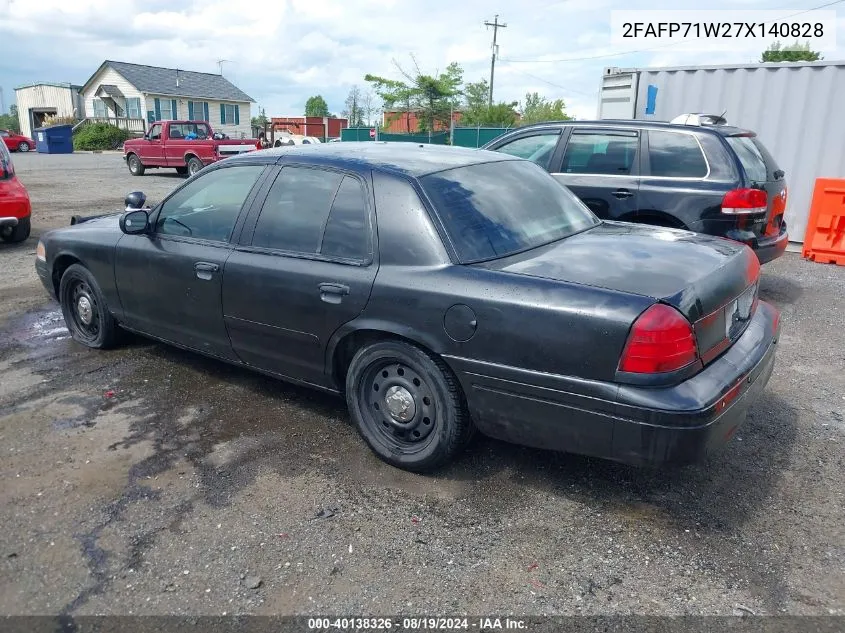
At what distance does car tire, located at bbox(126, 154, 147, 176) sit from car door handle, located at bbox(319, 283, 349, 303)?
2098cm

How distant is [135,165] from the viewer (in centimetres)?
2230

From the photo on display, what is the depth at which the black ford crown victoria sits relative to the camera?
8.98 feet

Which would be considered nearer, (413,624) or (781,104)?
(413,624)

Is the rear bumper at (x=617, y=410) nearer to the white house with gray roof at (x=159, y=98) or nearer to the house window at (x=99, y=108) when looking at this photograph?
the white house with gray roof at (x=159, y=98)

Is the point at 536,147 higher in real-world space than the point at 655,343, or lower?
higher

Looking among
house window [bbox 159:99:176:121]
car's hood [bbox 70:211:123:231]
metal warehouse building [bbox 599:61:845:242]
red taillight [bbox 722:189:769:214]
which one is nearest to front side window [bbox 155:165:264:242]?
car's hood [bbox 70:211:123:231]

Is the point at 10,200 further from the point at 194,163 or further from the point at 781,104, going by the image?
the point at 194,163

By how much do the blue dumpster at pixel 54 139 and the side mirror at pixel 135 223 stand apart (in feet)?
127

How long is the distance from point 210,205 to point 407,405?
1.96m

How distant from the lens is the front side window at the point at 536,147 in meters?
6.96

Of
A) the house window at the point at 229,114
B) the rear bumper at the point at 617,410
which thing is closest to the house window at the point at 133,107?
the house window at the point at 229,114

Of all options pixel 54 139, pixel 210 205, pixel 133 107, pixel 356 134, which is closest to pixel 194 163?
pixel 356 134

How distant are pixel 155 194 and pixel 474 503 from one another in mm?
15810

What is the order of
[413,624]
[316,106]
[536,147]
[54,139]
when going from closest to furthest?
[413,624], [536,147], [54,139], [316,106]
